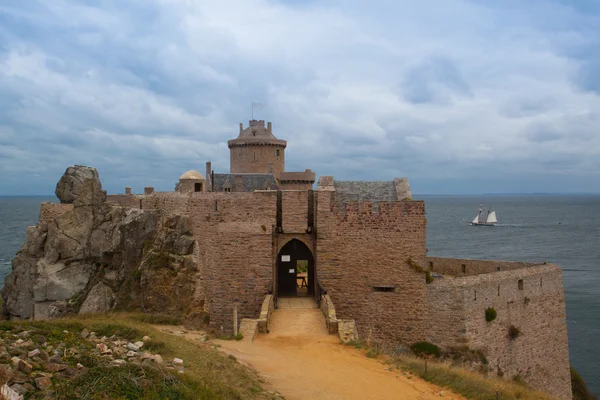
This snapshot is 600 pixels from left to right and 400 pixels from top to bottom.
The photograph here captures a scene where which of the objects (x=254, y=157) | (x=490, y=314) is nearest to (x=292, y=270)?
(x=490, y=314)

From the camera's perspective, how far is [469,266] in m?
27.5

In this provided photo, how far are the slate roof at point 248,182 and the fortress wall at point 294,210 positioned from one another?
1187cm

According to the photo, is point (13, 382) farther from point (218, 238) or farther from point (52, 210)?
point (52, 210)

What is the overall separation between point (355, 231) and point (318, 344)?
5999 millimetres

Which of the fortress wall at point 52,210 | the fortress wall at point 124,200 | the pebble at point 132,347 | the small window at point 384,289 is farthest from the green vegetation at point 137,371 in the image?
the fortress wall at point 52,210

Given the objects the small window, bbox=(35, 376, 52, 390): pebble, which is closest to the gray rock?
the small window

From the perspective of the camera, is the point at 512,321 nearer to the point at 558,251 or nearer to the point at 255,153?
the point at 255,153

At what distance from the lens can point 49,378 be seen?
9445 millimetres

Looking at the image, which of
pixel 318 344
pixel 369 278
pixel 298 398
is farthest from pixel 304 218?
pixel 298 398

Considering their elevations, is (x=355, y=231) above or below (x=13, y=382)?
above

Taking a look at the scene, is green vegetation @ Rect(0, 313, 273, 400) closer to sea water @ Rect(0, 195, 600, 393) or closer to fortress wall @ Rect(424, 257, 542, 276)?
fortress wall @ Rect(424, 257, 542, 276)

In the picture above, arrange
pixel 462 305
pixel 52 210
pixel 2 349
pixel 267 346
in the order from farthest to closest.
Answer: pixel 52 210
pixel 462 305
pixel 267 346
pixel 2 349

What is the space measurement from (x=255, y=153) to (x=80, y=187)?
46.3 feet

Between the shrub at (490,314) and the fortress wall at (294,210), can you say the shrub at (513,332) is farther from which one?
the fortress wall at (294,210)
